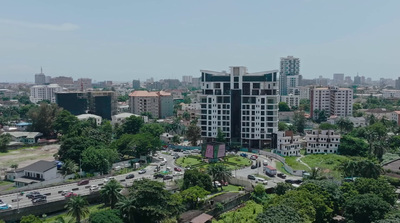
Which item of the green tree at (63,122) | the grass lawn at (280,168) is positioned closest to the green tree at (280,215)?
the grass lawn at (280,168)

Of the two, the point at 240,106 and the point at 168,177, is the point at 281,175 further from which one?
the point at 240,106

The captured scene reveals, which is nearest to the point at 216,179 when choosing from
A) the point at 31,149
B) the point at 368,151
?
the point at 368,151

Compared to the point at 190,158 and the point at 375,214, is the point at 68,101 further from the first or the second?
the point at 375,214

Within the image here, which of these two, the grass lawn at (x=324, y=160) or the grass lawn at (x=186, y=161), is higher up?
the grass lawn at (x=324, y=160)

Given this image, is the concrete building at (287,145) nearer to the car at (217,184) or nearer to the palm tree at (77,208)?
the car at (217,184)

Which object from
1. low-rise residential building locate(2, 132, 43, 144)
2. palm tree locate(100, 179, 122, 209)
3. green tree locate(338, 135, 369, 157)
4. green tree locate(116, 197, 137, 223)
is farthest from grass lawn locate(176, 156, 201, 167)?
low-rise residential building locate(2, 132, 43, 144)
